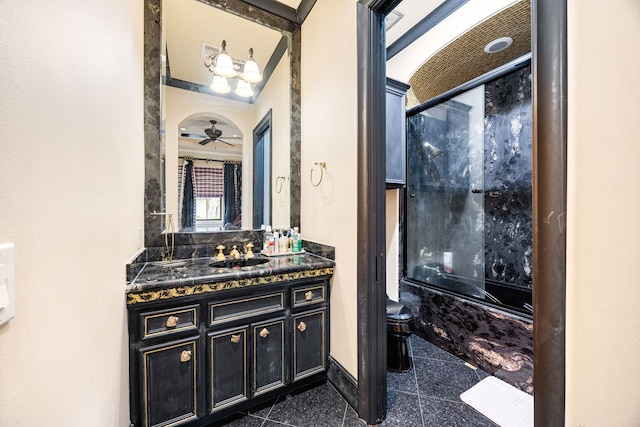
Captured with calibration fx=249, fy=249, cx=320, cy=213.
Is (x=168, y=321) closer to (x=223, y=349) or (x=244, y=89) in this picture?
(x=223, y=349)

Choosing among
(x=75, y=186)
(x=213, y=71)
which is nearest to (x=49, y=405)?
(x=75, y=186)

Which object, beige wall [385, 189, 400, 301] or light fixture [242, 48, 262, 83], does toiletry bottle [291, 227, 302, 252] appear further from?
light fixture [242, 48, 262, 83]

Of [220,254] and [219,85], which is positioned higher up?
[219,85]

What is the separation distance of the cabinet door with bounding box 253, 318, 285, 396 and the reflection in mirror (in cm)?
92

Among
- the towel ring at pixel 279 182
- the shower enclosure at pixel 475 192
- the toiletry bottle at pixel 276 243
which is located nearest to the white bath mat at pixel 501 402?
the shower enclosure at pixel 475 192

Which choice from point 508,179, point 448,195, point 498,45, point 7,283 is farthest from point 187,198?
point 498,45

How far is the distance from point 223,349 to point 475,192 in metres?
2.64

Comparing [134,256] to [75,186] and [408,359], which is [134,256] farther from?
[408,359]

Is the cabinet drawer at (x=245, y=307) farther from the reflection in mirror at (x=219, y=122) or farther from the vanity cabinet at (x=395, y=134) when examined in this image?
the vanity cabinet at (x=395, y=134)

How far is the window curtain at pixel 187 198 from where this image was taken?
1.92m

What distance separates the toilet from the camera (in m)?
1.91

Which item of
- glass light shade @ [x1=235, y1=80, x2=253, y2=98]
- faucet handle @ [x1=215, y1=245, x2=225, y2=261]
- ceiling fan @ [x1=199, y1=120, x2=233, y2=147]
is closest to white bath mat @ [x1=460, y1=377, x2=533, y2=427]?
faucet handle @ [x1=215, y1=245, x2=225, y2=261]

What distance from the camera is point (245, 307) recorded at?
1.53m

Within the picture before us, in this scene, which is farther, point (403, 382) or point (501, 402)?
point (403, 382)
